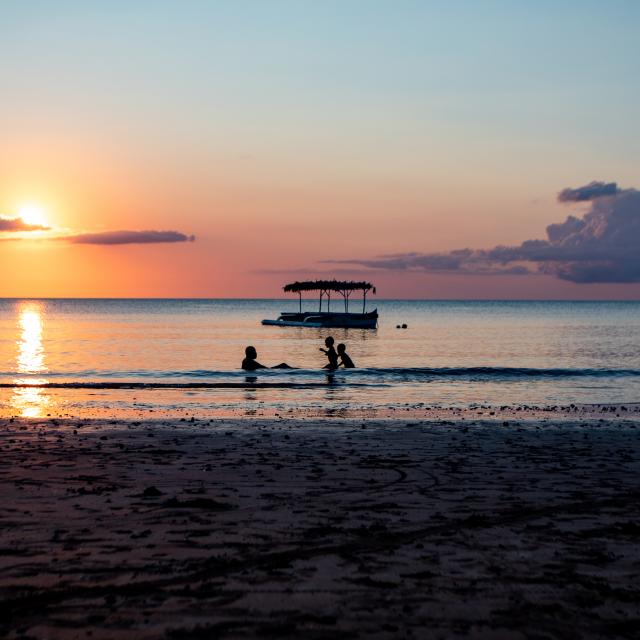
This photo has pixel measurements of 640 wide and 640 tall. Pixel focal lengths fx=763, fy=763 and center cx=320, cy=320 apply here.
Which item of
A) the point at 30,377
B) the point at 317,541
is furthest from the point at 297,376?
the point at 317,541

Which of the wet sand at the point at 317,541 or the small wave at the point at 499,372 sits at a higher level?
the wet sand at the point at 317,541

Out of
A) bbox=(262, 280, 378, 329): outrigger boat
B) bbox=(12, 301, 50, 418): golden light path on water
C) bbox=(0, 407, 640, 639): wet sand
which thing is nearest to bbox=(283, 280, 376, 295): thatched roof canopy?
bbox=(262, 280, 378, 329): outrigger boat

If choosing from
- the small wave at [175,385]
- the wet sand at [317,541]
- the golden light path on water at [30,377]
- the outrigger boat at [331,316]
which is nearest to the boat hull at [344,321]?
the outrigger boat at [331,316]

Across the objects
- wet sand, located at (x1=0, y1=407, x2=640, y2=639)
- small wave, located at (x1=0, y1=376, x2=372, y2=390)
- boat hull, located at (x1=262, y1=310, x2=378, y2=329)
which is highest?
wet sand, located at (x1=0, y1=407, x2=640, y2=639)

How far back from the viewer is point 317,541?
779 centimetres

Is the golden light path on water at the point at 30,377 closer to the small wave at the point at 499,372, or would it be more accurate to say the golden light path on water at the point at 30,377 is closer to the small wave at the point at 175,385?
the small wave at the point at 175,385

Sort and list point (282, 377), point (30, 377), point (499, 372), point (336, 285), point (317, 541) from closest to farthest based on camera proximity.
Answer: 1. point (317, 541)
2. point (282, 377)
3. point (30, 377)
4. point (499, 372)
5. point (336, 285)

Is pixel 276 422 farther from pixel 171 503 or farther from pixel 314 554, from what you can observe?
pixel 314 554

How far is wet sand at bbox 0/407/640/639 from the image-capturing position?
591cm

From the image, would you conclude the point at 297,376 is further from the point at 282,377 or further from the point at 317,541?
the point at 317,541

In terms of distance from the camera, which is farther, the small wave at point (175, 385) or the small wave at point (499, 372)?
the small wave at point (499, 372)

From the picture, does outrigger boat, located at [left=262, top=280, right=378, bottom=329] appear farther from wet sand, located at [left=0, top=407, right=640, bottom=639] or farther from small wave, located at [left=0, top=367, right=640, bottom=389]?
wet sand, located at [left=0, top=407, right=640, bottom=639]

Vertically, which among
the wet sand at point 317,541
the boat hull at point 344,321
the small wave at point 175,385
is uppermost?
the wet sand at point 317,541

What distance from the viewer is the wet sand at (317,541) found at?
5906 millimetres
